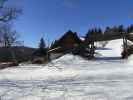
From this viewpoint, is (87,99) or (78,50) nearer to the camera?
(87,99)

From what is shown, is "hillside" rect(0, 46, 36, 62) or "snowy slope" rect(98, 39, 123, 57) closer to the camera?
"hillside" rect(0, 46, 36, 62)

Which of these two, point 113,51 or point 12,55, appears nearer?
point 12,55

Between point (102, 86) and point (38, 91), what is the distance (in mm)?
1770

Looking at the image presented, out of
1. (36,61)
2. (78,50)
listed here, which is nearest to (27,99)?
(36,61)

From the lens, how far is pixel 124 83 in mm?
8094

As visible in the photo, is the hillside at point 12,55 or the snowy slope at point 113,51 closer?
the hillside at point 12,55

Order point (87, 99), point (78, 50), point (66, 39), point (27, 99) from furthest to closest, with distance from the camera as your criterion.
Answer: point (66, 39) < point (78, 50) < point (27, 99) < point (87, 99)

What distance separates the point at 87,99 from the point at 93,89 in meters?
1.19

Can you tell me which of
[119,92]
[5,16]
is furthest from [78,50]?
[119,92]

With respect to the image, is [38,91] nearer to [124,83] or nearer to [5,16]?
[124,83]

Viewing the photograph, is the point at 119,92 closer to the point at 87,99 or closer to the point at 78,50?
the point at 87,99

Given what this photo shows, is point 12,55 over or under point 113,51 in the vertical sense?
under

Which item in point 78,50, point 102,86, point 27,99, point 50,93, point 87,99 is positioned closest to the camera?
point 87,99

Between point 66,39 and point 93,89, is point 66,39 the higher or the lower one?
the higher one
